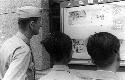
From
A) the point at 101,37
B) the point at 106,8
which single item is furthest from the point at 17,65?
the point at 106,8

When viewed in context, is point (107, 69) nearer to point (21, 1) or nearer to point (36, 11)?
point (36, 11)

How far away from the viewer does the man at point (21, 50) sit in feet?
8.57

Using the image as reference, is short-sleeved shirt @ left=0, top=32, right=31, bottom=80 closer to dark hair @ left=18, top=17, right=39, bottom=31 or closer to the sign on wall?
dark hair @ left=18, top=17, right=39, bottom=31

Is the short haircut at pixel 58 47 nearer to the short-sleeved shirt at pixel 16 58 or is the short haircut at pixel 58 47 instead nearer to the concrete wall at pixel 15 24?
the short-sleeved shirt at pixel 16 58

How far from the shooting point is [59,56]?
8.57 feet

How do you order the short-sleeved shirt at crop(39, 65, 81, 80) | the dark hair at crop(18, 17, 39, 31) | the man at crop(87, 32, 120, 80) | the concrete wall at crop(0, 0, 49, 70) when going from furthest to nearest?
the concrete wall at crop(0, 0, 49, 70) → the dark hair at crop(18, 17, 39, 31) → the short-sleeved shirt at crop(39, 65, 81, 80) → the man at crop(87, 32, 120, 80)

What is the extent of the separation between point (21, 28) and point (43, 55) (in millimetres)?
652

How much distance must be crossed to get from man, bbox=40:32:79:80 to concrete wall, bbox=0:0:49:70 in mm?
707

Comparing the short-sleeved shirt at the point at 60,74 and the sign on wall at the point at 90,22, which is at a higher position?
the sign on wall at the point at 90,22

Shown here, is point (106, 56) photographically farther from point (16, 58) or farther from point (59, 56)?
point (16, 58)

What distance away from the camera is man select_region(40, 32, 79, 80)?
256cm

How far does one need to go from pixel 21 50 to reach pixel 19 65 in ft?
0.45

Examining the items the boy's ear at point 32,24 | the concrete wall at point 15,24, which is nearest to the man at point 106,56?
the boy's ear at point 32,24

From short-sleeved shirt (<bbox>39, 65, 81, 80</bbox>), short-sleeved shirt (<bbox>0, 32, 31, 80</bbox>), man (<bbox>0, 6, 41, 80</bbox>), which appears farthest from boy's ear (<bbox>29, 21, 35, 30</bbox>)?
short-sleeved shirt (<bbox>39, 65, 81, 80</bbox>)
